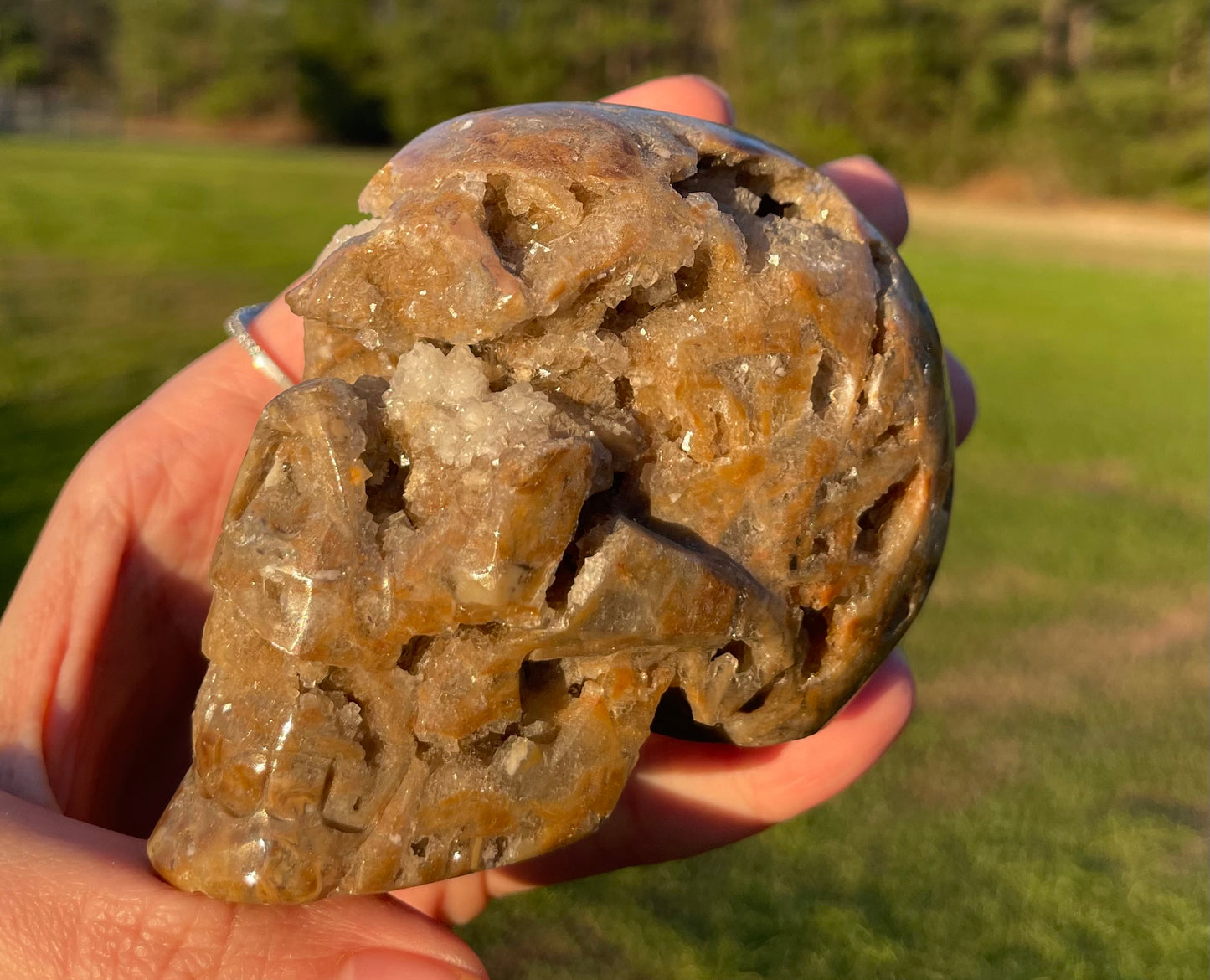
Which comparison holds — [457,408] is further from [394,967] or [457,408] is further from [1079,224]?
[1079,224]

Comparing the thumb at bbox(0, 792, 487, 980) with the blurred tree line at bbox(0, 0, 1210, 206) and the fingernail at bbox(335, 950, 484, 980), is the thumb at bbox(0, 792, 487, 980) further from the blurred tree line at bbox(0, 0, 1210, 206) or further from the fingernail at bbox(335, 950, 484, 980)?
the blurred tree line at bbox(0, 0, 1210, 206)

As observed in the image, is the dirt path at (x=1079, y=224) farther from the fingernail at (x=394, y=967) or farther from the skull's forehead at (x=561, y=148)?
the fingernail at (x=394, y=967)

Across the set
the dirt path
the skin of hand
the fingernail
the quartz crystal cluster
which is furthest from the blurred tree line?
the fingernail

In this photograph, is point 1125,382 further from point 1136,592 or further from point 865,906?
point 865,906

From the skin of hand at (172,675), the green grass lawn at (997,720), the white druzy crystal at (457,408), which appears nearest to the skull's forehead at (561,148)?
the white druzy crystal at (457,408)

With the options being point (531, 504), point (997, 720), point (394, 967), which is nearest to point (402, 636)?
point (531, 504)

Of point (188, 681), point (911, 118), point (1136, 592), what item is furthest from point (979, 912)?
point (911, 118)
